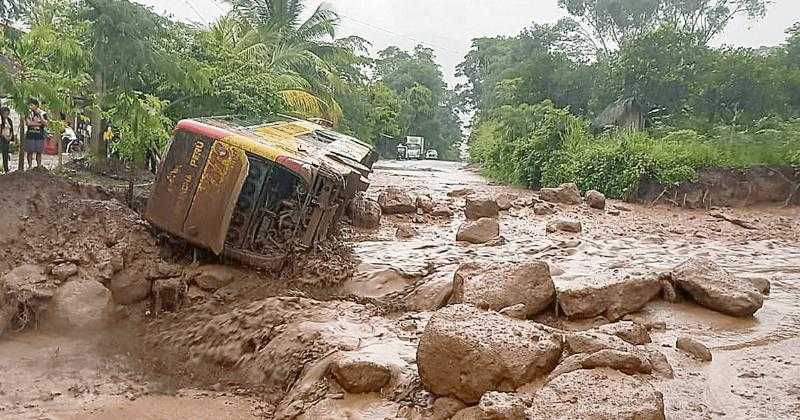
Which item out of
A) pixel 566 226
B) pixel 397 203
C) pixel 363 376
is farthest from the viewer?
pixel 397 203

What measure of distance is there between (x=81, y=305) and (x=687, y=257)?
25.4ft

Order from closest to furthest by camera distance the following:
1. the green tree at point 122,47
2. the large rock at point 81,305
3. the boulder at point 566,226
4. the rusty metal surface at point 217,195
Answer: the large rock at point 81,305
the rusty metal surface at point 217,195
the green tree at point 122,47
the boulder at point 566,226

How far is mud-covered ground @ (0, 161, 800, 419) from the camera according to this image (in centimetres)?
545

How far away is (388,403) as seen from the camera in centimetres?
528

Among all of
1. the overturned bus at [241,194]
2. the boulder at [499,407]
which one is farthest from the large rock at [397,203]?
the boulder at [499,407]

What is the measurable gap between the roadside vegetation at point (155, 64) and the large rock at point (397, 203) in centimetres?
290

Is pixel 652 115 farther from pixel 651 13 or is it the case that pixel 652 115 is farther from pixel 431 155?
pixel 431 155

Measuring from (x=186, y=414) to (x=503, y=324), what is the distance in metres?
2.75

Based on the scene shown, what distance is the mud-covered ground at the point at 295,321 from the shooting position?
545 cm

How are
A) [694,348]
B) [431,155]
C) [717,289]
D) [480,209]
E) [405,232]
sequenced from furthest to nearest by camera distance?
[431,155], [480,209], [405,232], [717,289], [694,348]

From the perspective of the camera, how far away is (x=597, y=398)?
4.33 m

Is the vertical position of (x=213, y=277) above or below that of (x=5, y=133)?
below

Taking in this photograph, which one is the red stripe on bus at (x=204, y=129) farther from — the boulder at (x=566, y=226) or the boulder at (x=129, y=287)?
the boulder at (x=566, y=226)

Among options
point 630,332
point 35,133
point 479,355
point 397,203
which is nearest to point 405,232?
point 397,203
